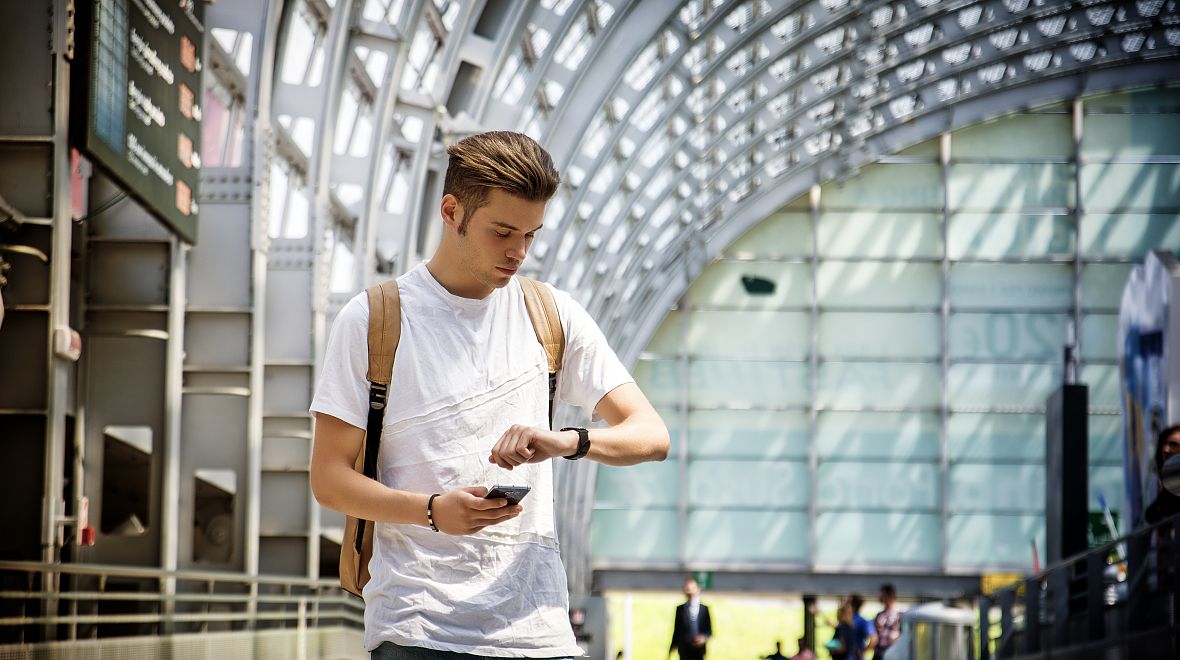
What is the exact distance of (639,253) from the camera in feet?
125

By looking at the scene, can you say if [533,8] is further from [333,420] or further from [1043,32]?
[1043,32]

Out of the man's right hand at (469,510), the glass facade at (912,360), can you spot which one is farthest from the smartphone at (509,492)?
the glass facade at (912,360)

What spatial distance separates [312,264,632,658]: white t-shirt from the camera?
2889mm

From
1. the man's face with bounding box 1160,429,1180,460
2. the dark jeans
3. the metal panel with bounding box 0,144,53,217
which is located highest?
the metal panel with bounding box 0,144,53,217

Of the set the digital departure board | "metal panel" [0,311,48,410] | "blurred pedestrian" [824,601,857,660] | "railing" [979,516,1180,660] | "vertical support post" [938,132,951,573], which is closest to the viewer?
"metal panel" [0,311,48,410]

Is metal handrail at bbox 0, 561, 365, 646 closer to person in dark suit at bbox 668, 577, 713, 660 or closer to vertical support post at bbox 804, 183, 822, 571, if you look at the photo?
person in dark suit at bbox 668, 577, 713, 660

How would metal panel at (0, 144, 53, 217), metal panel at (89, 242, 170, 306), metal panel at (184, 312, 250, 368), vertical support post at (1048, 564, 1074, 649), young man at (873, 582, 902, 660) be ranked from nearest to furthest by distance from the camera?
metal panel at (0, 144, 53, 217)
metal panel at (89, 242, 170, 306)
vertical support post at (1048, 564, 1074, 649)
metal panel at (184, 312, 250, 368)
young man at (873, 582, 902, 660)

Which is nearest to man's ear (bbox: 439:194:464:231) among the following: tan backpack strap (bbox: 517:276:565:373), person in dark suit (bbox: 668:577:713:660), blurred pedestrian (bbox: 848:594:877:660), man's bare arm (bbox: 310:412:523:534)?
tan backpack strap (bbox: 517:276:565:373)

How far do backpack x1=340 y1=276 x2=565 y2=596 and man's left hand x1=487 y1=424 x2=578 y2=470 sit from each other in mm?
314

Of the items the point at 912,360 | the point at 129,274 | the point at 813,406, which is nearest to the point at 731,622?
the point at 813,406

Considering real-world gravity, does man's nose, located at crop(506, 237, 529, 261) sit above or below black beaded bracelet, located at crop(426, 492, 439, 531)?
above

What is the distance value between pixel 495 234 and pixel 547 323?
269mm

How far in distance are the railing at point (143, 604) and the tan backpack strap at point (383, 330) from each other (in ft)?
14.3

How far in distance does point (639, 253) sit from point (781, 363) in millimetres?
5029
